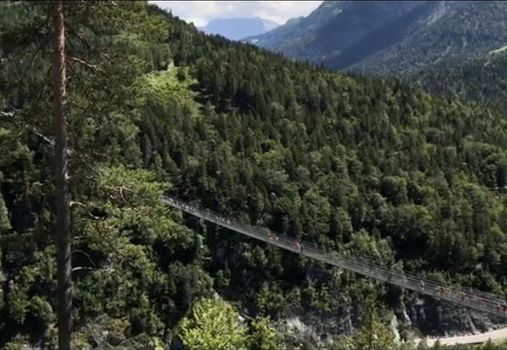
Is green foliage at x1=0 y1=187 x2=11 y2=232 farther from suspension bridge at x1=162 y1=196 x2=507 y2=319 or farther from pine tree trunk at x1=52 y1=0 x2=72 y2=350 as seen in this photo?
pine tree trunk at x1=52 y1=0 x2=72 y2=350

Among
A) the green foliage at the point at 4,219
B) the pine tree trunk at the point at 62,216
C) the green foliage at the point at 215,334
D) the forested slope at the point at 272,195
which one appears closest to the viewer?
the pine tree trunk at the point at 62,216

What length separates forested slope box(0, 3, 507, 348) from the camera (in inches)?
2938

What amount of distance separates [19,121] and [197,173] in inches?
3053

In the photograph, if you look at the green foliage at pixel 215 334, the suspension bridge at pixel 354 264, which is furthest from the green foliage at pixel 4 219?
the green foliage at pixel 215 334

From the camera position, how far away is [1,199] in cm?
7919

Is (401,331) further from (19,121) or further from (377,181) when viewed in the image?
(19,121)

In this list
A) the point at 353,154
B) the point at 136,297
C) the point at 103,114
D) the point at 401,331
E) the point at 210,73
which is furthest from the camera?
the point at 210,73

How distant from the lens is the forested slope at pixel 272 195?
245 ft

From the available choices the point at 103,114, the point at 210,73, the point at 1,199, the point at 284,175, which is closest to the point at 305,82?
the point at 210,73

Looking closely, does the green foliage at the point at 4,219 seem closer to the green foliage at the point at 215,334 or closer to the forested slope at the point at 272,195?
the forested slope at the point at 272,195

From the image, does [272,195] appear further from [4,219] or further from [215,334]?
[215,334]

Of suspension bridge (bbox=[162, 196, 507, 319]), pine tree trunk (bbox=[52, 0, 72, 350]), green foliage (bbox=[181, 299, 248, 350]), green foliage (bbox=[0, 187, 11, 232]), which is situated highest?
pine tree trunk (bbox=[52, 0, 72, 350])

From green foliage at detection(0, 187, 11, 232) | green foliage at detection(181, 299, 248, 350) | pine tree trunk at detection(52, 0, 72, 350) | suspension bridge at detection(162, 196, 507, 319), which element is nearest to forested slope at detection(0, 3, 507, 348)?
green foliage at detection(0, 187, 11, 232)

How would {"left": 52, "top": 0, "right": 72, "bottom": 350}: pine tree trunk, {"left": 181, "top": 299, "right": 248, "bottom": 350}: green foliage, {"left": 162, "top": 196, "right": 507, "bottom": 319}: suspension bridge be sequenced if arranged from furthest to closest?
{"left": 162, "top": 196, "right": 507, "bottom": 319}: suspension bridge → {"left": 181, "top": 299, "right": 248, "bottom": 350}: green foliage → {"left": 52, "top": 0, "right": 72, "bottom": 350}: pine tree trunk
